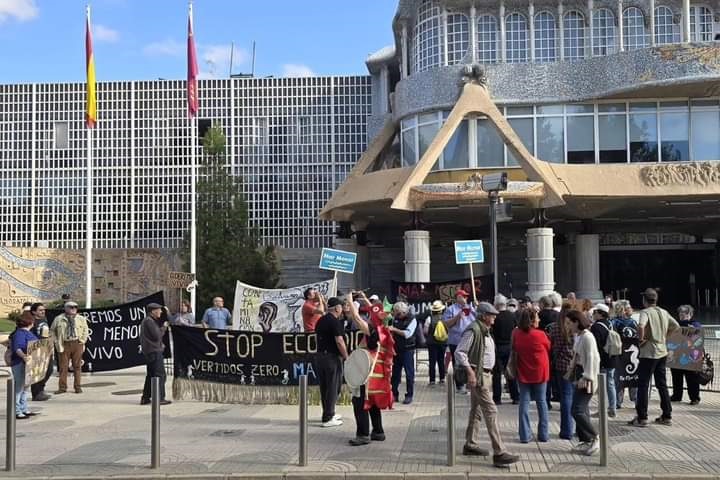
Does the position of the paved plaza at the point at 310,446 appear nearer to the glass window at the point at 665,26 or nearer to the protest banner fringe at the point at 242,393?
the protest banner fringe at the point at 242,393

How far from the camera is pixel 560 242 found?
115 feet

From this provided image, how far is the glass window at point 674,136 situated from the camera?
27.4 m

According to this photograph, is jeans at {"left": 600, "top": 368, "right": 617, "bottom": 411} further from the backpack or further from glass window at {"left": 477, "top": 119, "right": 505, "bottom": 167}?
glass window at {"left": 477, "top": 119, "right": 505, "bottom": 167}

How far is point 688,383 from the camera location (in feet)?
39.5

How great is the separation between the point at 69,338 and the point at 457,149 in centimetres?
1726

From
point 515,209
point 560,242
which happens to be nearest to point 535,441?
point 515,209

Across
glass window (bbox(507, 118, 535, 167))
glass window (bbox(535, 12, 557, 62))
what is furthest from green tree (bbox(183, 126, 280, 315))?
glass window (bbox(535, 12, 557, 62))

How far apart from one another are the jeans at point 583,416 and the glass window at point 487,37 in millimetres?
21635

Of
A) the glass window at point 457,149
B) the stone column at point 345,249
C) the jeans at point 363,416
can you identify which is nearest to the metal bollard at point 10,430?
the jeans at point 363,416

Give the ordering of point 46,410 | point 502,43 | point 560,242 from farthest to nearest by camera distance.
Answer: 1. point 560,242
2. point 502,43
3. point 46,410

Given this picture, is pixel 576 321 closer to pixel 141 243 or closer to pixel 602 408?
pixel 602 408

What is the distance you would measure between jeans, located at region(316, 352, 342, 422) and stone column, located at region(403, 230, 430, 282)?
56.2 feet

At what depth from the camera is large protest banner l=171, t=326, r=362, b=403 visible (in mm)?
12188

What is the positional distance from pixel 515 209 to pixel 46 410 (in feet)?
66.9
